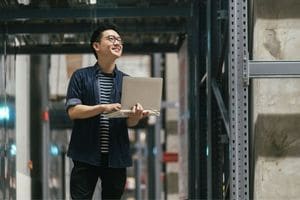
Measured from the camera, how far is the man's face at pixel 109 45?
4.86 metres

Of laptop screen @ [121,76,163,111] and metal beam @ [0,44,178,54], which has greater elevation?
metal beam @ [0,44,178,54]

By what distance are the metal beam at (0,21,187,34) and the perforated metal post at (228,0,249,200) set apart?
2156mm

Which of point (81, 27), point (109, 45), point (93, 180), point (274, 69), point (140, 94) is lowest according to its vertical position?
point (93, 180)

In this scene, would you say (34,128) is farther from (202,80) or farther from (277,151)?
(277,151)

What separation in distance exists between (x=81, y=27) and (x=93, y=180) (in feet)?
7.43

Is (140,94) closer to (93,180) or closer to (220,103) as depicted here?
(93,180)

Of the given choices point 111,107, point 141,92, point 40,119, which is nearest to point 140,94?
point 141,92

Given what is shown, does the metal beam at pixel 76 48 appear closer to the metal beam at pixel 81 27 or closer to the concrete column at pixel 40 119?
the metal beam at pixel 81 27

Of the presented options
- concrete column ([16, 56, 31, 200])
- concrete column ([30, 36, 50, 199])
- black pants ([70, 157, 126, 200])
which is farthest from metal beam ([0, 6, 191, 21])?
concrete column ([30, 36, 50, 199])

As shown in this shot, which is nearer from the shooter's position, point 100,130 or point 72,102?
point 72,102

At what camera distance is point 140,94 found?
4688mm

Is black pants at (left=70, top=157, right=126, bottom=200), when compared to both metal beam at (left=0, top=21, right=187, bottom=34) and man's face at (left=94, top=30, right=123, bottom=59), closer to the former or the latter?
man's face at (left=94, top=30, right=123, bottom=59)

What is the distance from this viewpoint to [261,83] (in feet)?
16.0

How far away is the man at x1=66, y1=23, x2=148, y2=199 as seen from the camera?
4797mm
